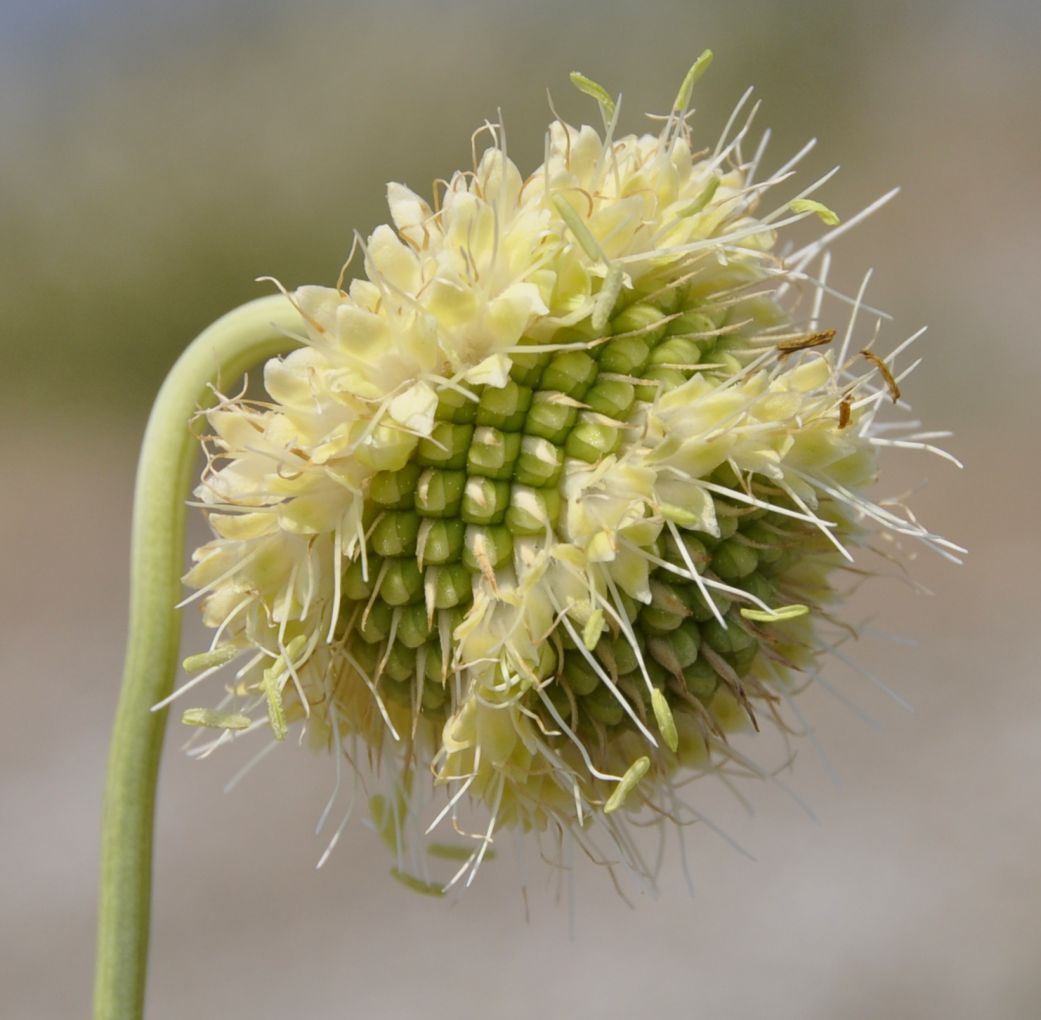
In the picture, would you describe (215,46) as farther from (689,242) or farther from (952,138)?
(689,242)

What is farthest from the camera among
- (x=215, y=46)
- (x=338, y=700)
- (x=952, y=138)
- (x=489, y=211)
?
(x=215, y=46)

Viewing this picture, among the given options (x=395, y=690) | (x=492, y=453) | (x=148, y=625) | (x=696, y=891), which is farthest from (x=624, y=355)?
(x=696, y=891)

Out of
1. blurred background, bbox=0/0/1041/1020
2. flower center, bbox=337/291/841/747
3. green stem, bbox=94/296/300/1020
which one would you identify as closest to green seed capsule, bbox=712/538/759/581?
flower center, bbox=337/291/841/747

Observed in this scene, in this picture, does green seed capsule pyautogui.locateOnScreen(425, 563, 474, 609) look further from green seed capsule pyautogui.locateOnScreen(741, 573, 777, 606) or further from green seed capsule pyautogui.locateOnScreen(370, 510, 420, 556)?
green seed capsule pyautogui.locateOnScreen(741, 573, 777, 606)

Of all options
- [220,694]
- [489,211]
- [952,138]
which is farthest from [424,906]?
[952,138]

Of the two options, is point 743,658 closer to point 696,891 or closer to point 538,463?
point 538,463

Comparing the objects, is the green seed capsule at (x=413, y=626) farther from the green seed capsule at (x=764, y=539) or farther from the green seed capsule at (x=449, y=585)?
the green seed capsule at (x=764, y=539)

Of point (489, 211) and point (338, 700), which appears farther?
point (338, 700)
